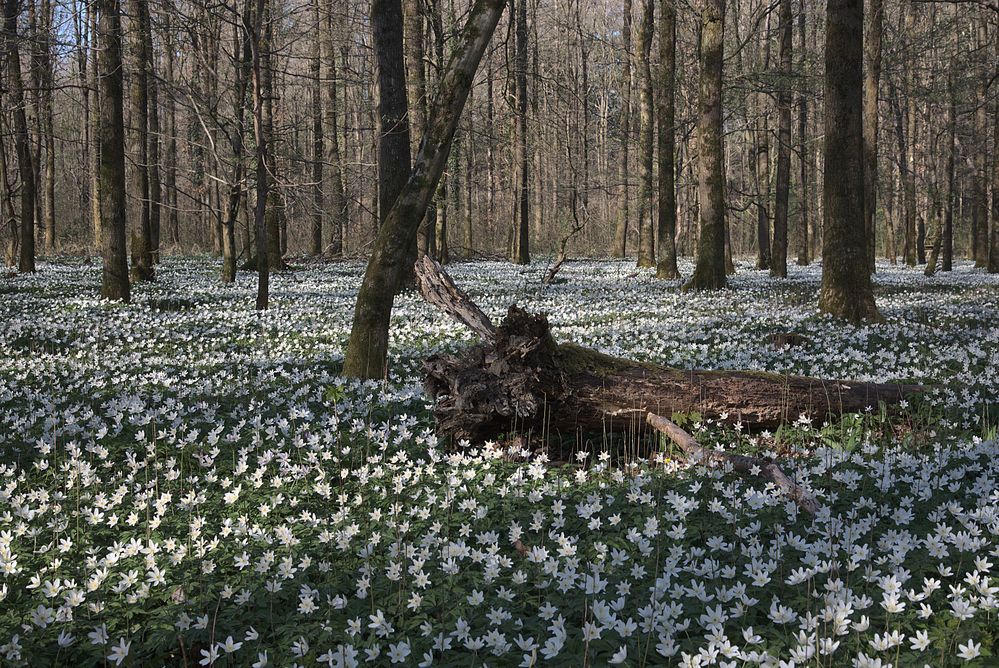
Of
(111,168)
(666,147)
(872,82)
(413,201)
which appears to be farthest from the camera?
(872,82)

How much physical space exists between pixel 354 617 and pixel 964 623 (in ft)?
9.18

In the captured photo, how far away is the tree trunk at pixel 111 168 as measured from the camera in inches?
548

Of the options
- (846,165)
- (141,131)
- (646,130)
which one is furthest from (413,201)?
(646,130)

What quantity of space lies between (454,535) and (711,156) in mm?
16880

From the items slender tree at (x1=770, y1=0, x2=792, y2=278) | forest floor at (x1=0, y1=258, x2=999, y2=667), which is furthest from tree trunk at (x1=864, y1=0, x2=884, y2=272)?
forest floor at (x1=0, y1=258, x2=999, y2=667)

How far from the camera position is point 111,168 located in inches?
566

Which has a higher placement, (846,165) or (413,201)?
(846,165)

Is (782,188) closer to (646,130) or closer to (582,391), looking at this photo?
(646,130)

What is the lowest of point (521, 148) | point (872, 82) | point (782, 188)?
point (782, 188)

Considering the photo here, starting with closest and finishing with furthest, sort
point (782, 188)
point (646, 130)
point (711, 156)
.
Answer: point (711, 156), point (782, 188), point (646, 130)

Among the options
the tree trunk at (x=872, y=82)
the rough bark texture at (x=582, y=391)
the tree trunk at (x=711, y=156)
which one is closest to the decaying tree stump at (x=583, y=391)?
the rough bark texture at (x=582, y=391)

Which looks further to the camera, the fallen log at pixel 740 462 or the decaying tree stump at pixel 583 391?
the decaying tree stump at pixel 583 391

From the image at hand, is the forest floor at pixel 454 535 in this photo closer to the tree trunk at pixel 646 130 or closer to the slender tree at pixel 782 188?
the slender tree at pixel 782 188

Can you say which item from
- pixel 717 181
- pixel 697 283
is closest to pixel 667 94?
pixel 717 181
